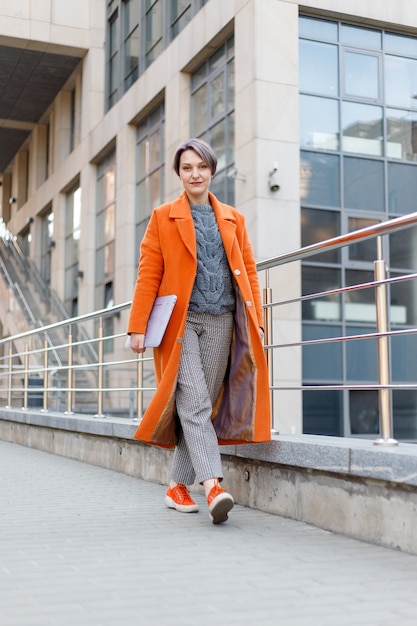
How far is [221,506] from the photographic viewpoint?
14.7ft

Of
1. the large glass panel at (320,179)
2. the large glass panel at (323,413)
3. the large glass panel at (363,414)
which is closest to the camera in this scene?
the large glass panel at (323,413)

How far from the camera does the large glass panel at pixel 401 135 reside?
16.3 meters

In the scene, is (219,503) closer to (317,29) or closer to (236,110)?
(236,110)

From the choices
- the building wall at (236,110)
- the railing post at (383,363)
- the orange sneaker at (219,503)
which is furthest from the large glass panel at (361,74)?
the orange sneaker at (219,503)

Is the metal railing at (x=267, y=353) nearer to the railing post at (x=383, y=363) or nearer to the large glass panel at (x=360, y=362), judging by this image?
the railing post at (x=383, y=363)

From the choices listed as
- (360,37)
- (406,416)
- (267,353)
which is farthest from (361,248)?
(267,353)

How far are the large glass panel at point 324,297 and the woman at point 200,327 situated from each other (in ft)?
34.7

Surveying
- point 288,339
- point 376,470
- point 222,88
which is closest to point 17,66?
point 222,88

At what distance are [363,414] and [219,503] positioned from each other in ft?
37.4

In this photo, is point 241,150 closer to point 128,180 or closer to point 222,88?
point 222,88

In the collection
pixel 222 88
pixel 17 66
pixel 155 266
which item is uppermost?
pixel 17 66

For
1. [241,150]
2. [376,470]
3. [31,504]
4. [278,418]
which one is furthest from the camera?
[241,150]

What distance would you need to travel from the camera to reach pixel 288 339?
583 inches

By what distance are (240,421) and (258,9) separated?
11.8m
